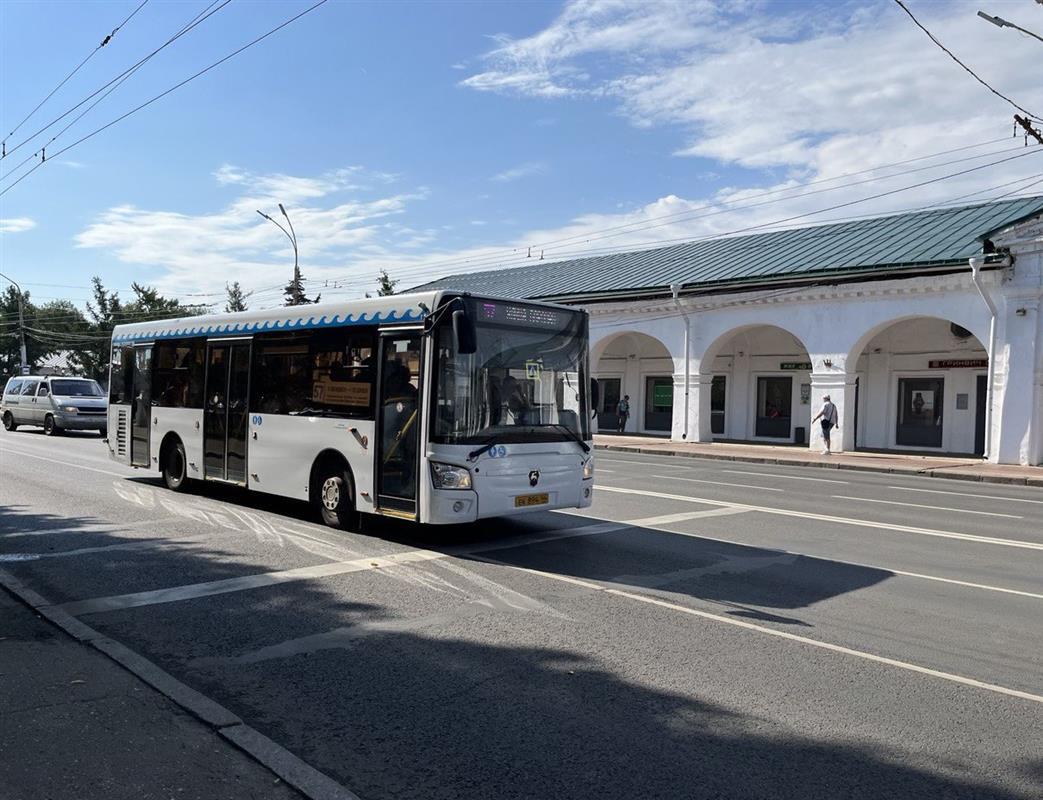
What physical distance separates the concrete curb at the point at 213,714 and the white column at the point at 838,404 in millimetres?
24038

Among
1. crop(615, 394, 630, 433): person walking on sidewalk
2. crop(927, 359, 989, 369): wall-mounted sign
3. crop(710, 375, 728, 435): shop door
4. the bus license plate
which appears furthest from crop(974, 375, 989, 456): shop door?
the bus license plate

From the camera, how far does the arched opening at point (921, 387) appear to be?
2580 centimetres

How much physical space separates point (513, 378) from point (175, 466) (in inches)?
277

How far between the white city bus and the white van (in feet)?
61.2

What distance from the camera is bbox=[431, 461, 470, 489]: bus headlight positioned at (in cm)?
873

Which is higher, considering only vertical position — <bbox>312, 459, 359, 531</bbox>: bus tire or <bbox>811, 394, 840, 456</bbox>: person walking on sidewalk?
<bbox>811, 394, 840, 456</bbox>: person walking on sidewalk

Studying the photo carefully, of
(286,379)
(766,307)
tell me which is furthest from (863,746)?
(766,307)

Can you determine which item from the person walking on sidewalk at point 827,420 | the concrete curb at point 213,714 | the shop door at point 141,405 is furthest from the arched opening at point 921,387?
the concrete curb at point 213,714

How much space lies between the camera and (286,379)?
36.2 ft

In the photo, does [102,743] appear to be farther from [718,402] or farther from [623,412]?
[623,412]

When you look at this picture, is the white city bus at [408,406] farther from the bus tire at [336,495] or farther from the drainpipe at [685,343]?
the drainpipe at [685,343]

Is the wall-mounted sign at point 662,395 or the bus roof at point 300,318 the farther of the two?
the wall-mounted sign at point 662,395

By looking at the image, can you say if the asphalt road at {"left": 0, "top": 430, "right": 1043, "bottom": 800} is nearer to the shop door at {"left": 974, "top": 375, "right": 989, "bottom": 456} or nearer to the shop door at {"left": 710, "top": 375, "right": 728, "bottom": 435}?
the shop door at {"left": 974, "top": 375, "right": 989, "bottom": 456}

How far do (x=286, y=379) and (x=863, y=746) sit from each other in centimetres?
845
